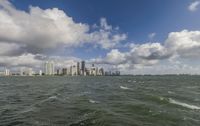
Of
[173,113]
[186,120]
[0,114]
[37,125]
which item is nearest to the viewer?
[37,125]

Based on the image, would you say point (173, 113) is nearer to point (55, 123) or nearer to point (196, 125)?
point (196, 125)

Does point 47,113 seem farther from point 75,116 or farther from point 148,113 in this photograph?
point 148,113

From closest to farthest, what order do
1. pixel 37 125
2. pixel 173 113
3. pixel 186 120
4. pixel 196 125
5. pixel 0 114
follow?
pixel 37 125 < pixel 196 125 < pixel 186 120 < pixel 0 114 < pixel 173 113

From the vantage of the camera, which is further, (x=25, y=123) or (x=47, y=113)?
(x=47, y=113)

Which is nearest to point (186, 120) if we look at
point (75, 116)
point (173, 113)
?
point (173, 113)

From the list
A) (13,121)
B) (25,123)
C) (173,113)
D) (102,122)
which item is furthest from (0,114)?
(173,113)

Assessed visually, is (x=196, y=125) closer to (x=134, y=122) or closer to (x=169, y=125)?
(x=169, y=125)

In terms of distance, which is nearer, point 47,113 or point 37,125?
point 37,125

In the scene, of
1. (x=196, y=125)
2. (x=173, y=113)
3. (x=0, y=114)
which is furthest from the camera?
(x=173, y=113)
